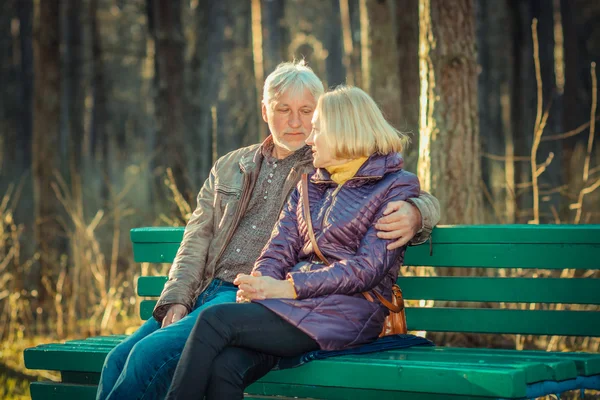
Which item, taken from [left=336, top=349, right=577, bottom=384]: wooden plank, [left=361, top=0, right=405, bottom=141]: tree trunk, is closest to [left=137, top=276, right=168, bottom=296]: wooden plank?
[left=336, top=349, right=577, bottom=384]: wooden plank

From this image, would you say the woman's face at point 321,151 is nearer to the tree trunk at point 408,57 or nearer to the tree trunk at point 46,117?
the tree trunk at point 408,57

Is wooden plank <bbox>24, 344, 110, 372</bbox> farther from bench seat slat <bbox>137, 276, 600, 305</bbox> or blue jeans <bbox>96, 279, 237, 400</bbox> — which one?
bench seat slat <bbox>137, 276, 600, 305</bbox>

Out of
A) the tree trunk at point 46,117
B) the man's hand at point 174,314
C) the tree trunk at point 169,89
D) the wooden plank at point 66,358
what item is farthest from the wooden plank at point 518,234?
the tree trunk at point 169,89

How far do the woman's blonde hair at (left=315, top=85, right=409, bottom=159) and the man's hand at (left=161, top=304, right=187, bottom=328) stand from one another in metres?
1.01

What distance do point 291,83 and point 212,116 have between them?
287 centimetres

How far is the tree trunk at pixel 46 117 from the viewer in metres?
10.8

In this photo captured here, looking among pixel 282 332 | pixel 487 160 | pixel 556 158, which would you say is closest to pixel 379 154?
pixel 282 332

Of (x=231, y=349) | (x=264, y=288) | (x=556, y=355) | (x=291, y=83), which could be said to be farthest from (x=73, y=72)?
(x=556, y=355)

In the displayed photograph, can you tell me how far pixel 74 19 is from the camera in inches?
1009

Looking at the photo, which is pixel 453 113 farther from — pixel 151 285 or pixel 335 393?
pixel 335 393

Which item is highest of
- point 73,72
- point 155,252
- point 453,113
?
point 73,72

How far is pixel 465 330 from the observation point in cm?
405

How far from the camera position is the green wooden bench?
3168 millimetres

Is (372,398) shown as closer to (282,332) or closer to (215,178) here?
(282,332)
